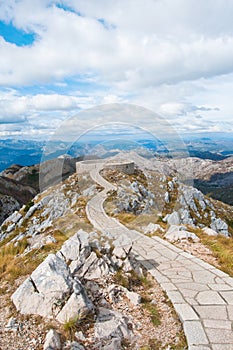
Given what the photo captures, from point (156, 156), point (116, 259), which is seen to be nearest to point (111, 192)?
point (156, 156)

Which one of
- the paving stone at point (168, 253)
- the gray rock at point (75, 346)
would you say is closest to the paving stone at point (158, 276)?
the paving stone at point (168, 253)

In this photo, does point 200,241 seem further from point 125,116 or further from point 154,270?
point 125,116

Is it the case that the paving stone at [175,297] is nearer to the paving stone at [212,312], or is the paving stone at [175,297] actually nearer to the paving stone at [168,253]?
the paving stone at [212,312]

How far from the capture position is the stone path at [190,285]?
187 inches

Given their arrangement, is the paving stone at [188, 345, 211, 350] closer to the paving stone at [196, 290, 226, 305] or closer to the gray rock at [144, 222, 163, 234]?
the paving stone at [196, 290, 226, 305]

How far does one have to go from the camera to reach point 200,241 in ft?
34.6

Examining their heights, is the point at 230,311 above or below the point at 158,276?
above

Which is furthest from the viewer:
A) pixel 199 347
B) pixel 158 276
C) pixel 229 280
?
pixel 158 276

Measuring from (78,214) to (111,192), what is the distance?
1796mm

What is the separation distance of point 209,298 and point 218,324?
1098 millimetres

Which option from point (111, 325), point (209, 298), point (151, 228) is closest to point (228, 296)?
point (209, 298)

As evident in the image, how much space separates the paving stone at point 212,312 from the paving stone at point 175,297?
404 mm

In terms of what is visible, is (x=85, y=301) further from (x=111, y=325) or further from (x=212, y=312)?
(x=212, y=312)

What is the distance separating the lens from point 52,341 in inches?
173
